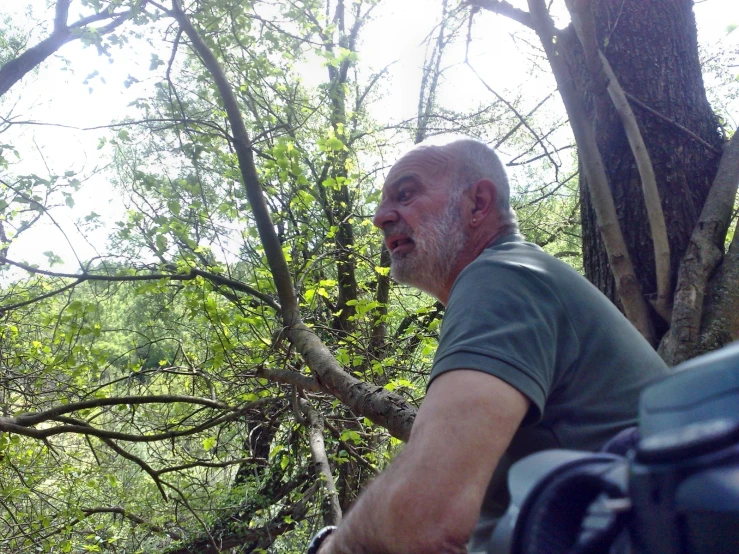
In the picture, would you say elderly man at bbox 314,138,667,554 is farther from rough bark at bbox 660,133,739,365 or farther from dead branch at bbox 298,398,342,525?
dead branch at bbox 298,398,342,525

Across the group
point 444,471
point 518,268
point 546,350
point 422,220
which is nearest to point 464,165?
point 422,220

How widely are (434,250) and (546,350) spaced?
2.59 ft

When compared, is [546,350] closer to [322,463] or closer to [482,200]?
[482,200]

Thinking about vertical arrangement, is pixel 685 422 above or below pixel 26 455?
below

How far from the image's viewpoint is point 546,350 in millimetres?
1126

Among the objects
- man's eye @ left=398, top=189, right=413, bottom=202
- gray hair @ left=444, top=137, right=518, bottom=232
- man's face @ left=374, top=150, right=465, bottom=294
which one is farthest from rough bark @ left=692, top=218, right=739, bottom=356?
man's eye @ left=398, top=189, right=413, bottom=202

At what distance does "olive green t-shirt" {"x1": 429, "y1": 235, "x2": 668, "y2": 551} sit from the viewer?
1073 millimetres

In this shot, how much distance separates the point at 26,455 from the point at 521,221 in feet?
19.1

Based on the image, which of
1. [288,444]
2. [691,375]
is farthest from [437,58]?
[691,375]

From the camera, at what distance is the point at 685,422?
0.44m

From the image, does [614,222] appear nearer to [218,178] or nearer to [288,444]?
[288,444]

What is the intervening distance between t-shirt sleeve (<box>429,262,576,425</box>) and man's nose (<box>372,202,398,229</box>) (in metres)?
0.77

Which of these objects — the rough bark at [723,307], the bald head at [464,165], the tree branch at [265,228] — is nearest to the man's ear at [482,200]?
the bald head at [464,165]

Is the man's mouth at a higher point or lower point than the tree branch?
lower
